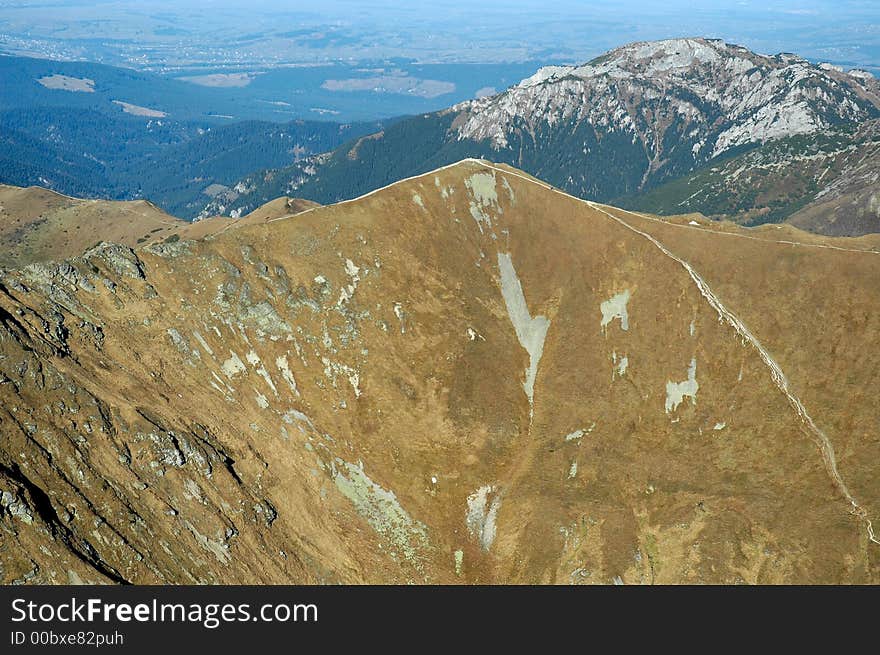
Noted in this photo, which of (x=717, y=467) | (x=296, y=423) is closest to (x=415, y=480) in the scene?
(x=296, y=423)

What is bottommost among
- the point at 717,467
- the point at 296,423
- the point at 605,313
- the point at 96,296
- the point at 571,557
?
the point at 571,557

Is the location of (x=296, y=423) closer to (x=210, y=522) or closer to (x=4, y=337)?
(x=210, y=522)

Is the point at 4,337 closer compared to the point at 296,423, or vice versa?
Answer: the point at 4,337

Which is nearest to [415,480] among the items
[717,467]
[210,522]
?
[210,522]
